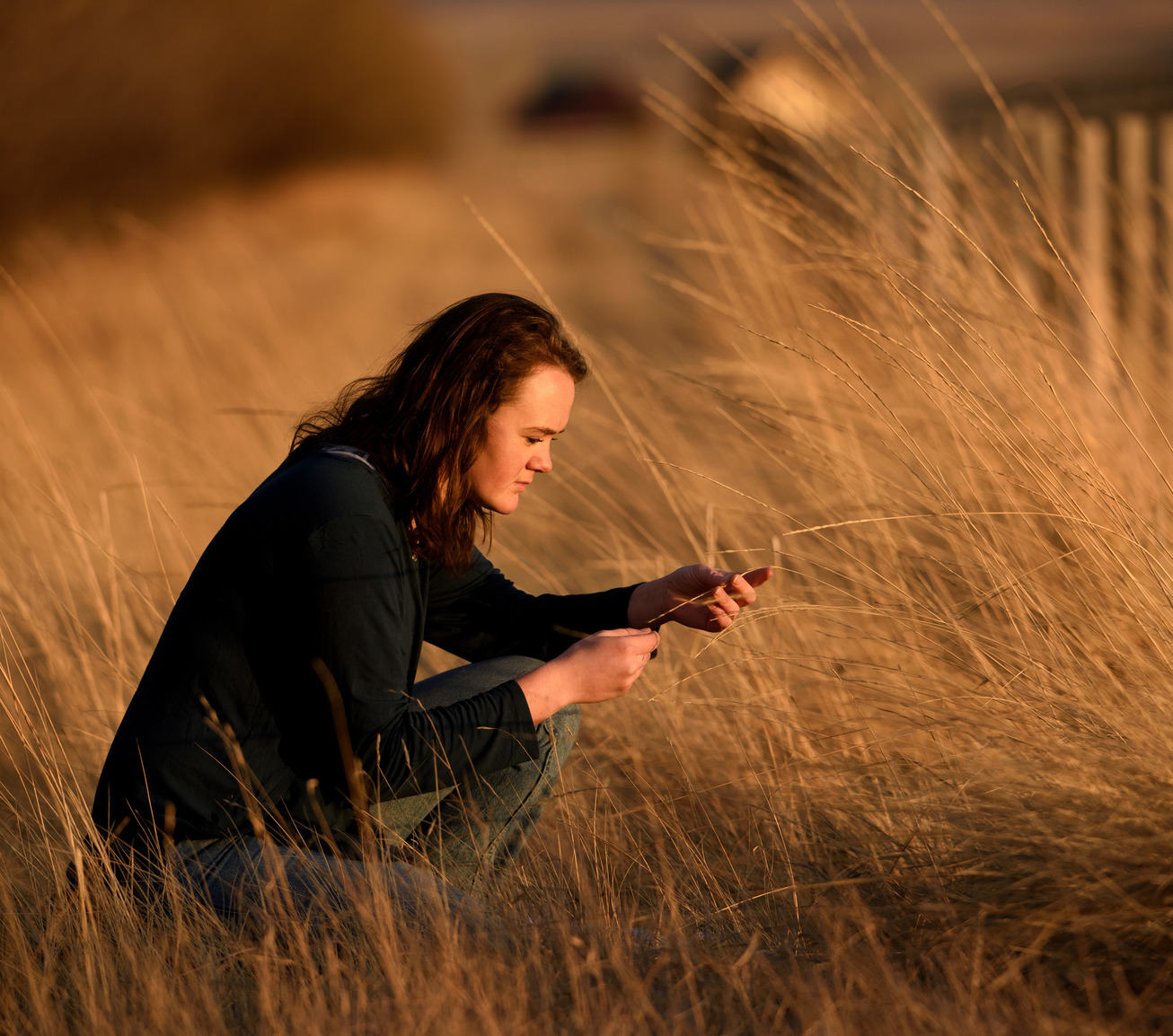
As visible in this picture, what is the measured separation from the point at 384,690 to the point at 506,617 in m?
0.50

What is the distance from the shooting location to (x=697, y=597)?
1828 mm

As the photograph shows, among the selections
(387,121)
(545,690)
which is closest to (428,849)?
(545,690)

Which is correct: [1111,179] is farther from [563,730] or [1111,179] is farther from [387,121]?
[387,121]

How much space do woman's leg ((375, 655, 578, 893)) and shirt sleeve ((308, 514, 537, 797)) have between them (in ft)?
0.47

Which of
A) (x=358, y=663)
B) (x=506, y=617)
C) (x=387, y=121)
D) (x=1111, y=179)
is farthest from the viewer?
(x=387, y=121)

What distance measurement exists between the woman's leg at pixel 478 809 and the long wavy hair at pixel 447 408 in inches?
9.9

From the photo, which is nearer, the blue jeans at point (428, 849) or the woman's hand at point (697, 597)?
the blue jeans at point (428, 849)

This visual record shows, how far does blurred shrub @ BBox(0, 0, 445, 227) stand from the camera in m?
7.73

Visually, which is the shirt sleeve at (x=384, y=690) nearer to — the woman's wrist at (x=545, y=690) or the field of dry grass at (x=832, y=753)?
the woman's wrist at (x=545, y=690)

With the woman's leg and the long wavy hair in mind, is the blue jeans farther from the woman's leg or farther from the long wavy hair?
the long wavy hair

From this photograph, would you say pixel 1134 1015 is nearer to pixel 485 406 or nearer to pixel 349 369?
pixel 485 406

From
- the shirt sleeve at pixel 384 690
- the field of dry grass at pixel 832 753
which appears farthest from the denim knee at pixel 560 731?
the shirt sleeve at pixel 384 690

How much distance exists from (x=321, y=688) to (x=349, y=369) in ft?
13.7

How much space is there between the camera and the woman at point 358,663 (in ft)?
5.16
